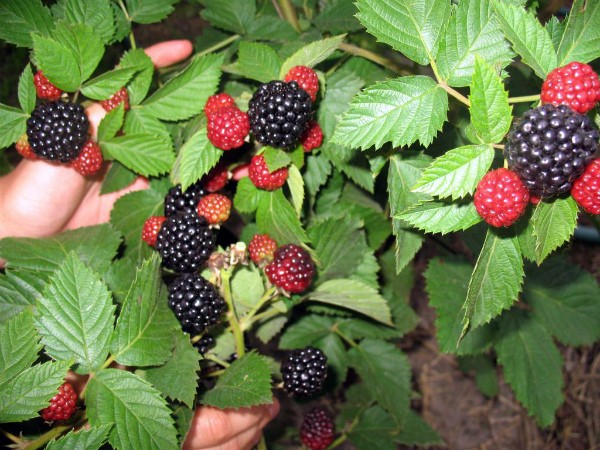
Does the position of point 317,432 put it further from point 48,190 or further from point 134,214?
point 48,190

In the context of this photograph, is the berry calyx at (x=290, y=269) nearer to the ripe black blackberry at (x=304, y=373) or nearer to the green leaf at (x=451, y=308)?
the ripe black blackberry at (x=304, y=373)

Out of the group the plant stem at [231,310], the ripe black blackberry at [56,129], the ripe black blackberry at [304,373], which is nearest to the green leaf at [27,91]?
the ripe black blackberry at [56,129]

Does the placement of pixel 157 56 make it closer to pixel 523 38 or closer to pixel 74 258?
pixel 74 258

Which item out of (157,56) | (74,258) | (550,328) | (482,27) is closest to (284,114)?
(482,27)

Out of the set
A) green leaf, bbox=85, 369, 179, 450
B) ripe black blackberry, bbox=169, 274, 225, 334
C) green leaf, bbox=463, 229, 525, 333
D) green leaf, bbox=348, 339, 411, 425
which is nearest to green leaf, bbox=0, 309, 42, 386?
green leaf, bbox=85, 369, 179, 450

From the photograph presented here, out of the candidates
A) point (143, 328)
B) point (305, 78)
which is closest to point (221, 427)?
point (143, 328)

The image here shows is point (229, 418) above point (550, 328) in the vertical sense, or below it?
above

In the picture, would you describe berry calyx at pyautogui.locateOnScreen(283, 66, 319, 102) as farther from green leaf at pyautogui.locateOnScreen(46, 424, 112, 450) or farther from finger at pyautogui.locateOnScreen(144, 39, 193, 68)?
green leaf at pyautogui.locateOnScreen(46, 424, 112, 450)
